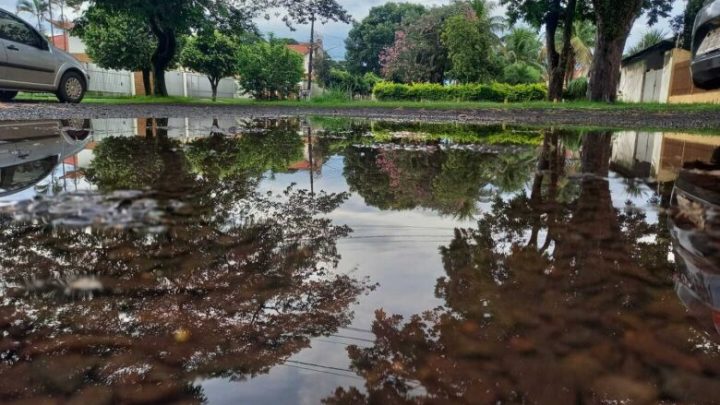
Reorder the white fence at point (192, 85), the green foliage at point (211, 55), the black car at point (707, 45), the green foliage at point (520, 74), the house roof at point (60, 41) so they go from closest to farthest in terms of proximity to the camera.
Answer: the black car at point (707, 45)
the green foliage at point (211, 55)
the white fence at point (192, 85)
the green foliage at point (520, 74)
the house roof at point (60, 41)

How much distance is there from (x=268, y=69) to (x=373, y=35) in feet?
103

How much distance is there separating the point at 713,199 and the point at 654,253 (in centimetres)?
102

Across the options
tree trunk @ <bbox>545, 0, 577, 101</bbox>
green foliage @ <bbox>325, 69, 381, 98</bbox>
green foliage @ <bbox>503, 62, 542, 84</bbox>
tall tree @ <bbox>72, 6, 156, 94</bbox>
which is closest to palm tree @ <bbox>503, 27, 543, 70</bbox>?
green foliage @ <bbox>503, 62, 542, 84</bbox>

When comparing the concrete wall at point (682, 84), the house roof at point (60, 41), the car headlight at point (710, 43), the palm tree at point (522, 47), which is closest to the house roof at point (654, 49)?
the concrete wall at point (682, 84)

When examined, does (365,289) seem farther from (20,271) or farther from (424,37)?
(424,37)

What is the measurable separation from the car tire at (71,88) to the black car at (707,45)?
11250 mm

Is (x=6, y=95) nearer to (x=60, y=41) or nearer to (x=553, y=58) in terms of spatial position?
(x=553, y=58)

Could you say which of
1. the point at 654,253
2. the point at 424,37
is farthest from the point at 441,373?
the point at 424,37

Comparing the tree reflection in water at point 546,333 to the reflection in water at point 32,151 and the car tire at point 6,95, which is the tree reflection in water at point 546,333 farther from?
the car tire at point 6,95

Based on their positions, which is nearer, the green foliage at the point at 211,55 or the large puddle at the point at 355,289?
the large puddle at the point at 355,289

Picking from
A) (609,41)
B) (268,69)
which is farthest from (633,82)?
(268,69)

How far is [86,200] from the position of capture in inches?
95.0

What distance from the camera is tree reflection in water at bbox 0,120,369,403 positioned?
1.06m

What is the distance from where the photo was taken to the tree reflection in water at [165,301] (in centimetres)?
106
